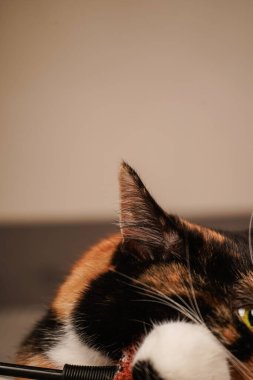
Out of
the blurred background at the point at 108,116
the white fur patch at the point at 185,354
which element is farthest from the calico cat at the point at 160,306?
the blurred background at the point at 108,116

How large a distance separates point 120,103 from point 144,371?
0.76 meters

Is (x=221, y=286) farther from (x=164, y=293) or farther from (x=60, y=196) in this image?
(x=60, y=196)

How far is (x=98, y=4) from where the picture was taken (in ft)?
3.25

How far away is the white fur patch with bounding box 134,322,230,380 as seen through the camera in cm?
37

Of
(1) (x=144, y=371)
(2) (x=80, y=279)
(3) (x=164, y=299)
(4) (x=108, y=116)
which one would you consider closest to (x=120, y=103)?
(4) (x=108, y=116)

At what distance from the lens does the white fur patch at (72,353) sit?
0.51 m

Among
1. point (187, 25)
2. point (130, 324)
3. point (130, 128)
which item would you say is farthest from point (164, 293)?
point (187, 25)

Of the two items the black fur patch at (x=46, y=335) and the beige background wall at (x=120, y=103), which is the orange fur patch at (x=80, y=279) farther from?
the beige background wall at (x=120, y=103)

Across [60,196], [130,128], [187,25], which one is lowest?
[60,196]

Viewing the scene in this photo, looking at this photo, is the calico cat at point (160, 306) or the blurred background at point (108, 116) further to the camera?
the blurred background at point (108, 116)

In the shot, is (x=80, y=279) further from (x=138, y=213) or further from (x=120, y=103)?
(x=120, y=103)

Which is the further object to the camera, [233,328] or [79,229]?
[79,229]

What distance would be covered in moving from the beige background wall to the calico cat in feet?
1.49

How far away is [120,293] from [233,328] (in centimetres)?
15
